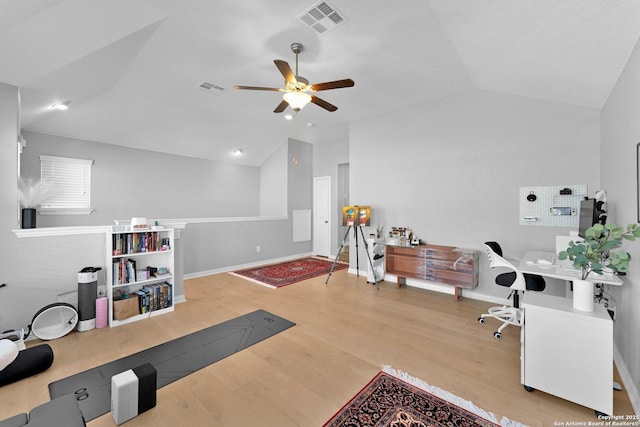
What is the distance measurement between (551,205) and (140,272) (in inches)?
209

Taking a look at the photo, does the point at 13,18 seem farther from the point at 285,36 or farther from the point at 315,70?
the point at 315,70

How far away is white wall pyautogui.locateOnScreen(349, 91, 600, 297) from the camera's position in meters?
3.51

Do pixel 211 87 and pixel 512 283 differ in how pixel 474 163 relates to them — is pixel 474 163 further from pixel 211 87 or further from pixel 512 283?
pixel 211 87

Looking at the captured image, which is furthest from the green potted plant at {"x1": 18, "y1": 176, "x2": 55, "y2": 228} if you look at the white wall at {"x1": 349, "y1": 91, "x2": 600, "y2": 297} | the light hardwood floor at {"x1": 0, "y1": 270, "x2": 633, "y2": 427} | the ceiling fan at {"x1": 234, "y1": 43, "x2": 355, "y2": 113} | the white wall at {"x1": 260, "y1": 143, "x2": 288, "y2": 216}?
the white wall at {"x1": 349, "y1": 91, "x2": 600, "y2": 297}

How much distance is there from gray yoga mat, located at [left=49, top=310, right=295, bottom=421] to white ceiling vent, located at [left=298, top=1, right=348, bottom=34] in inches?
127

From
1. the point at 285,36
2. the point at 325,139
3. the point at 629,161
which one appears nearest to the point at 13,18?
the point at 285,36

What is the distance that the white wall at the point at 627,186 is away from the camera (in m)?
1.98

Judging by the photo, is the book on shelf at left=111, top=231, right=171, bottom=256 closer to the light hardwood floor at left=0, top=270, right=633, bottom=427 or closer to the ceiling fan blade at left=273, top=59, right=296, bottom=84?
the light hardwood floor at left=0, top=270, right=633, bottom=427

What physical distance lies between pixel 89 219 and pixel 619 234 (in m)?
7.07

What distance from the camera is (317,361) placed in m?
2.54

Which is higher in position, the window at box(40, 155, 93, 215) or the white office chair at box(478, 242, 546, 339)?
the window at box(40, 155, 93, 215)

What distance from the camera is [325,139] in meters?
7.27

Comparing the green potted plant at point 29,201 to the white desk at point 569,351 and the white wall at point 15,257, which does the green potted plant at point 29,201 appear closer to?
the white wall at point 15,257

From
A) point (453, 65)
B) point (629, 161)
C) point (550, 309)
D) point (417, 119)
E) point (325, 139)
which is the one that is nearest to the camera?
point (550, 309)
